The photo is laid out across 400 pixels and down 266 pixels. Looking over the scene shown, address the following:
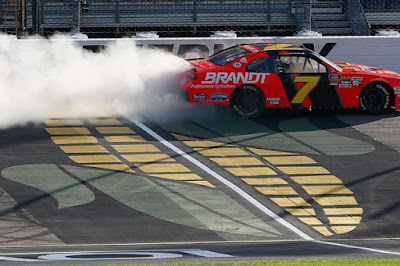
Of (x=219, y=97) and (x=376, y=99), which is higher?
(x=219, y=97)

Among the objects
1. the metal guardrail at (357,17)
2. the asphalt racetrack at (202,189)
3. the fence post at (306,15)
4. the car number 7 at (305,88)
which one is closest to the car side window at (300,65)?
the car number 7 at (305,88)

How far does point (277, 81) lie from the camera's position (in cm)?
1708

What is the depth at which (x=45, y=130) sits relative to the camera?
16.3 meters

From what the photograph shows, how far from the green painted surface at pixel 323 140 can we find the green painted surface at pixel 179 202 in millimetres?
2854

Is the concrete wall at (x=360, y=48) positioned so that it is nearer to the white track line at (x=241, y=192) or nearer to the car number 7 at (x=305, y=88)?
the car number 7 at (x=305, y=88)

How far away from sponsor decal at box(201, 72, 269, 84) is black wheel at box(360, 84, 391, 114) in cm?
198

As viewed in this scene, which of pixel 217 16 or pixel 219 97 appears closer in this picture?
pixel 219 97

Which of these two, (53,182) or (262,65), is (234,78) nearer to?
(262,65)

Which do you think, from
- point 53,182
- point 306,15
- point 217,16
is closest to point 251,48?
point 306,15

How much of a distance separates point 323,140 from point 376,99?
7.11 feet

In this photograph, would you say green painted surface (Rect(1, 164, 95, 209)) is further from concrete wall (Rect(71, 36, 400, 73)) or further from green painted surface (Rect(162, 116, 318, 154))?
concrete wall (Rect(71, 36, 400, 73))

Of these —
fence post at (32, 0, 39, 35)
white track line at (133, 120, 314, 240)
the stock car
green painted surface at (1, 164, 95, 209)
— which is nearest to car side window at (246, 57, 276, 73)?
the stock car

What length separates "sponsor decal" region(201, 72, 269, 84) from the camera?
55.3 feet

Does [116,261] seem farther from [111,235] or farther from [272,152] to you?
[272,152]
